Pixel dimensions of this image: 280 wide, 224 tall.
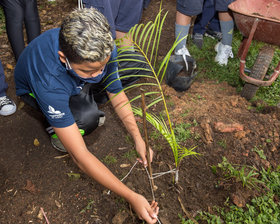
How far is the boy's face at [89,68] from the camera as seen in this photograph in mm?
1248

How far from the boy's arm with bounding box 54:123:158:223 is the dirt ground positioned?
440 mm

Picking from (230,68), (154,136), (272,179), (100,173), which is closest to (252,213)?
(272,179)

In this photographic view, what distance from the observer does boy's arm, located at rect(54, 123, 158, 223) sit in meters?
1.28

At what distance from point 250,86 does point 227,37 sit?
0.87m

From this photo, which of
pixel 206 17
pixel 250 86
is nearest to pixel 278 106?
pixel 250 86

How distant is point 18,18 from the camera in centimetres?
246

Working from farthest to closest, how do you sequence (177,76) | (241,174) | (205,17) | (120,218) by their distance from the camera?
(205,17), (177,76), (241,174), (120,218)

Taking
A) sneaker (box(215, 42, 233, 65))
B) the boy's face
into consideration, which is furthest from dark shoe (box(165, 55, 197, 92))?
the boy's face

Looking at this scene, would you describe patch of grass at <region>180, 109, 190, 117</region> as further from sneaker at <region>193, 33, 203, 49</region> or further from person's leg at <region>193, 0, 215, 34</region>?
person's leg at <region>193, 0, 215, 34</region>

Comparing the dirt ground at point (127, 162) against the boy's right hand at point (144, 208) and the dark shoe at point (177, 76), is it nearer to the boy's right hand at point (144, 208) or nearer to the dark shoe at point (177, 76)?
the dark shoe at point (177, 76)

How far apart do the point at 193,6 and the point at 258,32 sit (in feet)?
2.68

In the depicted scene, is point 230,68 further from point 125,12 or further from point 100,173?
point 100,173

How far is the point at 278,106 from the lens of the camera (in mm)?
2553

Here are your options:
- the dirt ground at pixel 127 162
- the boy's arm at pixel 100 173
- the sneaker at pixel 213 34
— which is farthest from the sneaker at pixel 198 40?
the boy's arm at pixel 100 173
